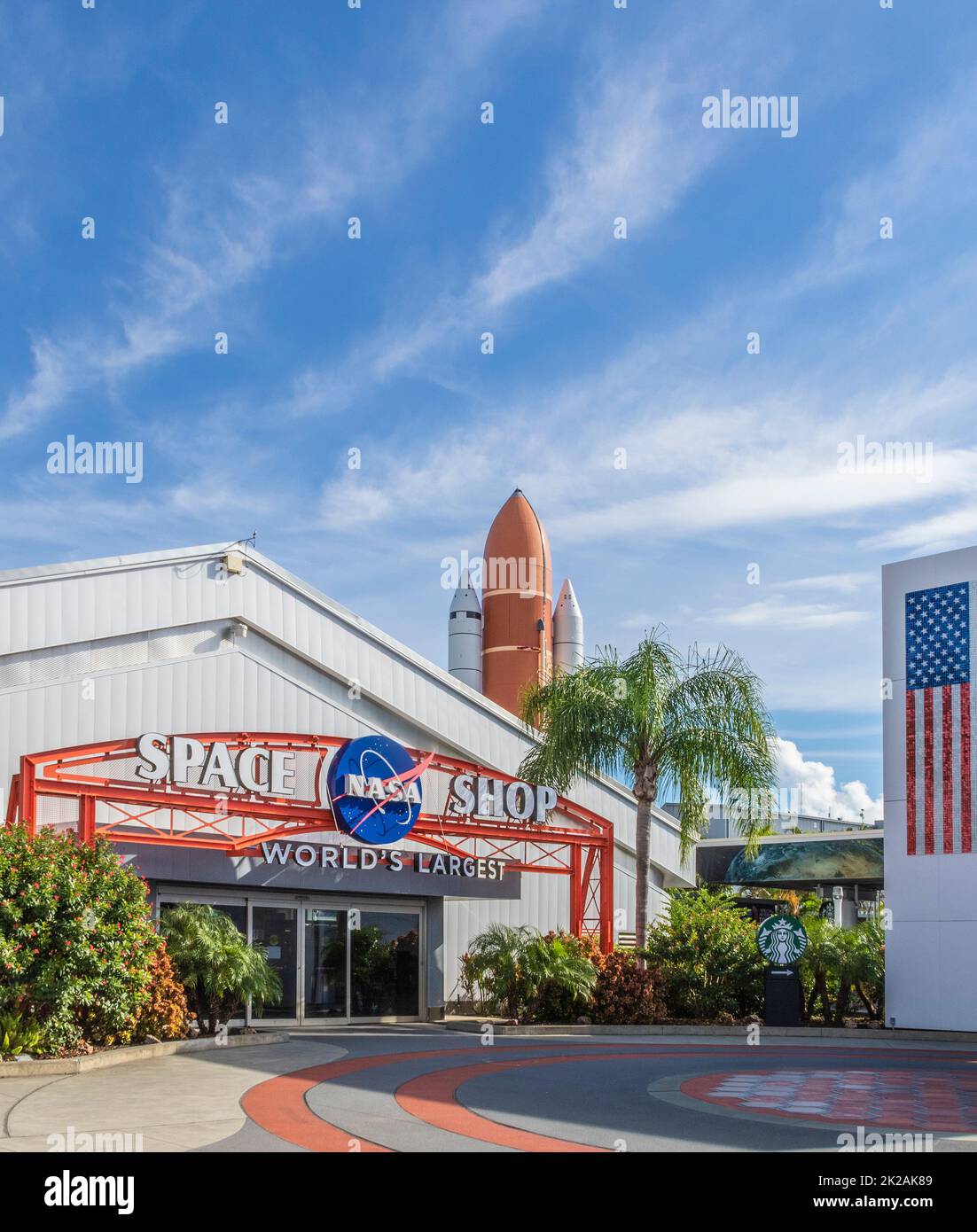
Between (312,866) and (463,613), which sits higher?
(463,613)

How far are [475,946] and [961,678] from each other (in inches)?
445

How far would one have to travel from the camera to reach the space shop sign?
24672mm

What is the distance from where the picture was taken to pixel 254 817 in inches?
917

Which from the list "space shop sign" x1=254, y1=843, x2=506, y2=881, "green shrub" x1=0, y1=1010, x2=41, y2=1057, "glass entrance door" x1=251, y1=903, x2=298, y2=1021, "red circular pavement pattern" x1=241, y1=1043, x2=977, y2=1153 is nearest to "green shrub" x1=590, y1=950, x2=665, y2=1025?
"space shop sign" x1=254, y1=843, x2=506, y2=881

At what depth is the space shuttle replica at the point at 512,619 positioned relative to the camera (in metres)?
52.6

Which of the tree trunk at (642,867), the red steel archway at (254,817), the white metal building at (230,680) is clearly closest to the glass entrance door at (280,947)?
the white metal building at (230,680)

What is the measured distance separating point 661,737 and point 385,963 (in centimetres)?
766

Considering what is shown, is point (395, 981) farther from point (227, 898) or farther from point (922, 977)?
point (922, 977)

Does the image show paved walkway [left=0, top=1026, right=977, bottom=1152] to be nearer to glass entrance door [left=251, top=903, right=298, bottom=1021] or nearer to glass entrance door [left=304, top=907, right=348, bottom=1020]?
glass entrance door [left=251, top=903, right=298, bottom=1021]

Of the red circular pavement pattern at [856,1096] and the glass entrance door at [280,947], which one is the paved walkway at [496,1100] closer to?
the red circular pavement pattern at [856,1096]

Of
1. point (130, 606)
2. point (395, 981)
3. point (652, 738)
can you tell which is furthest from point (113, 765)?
point (652, 738)

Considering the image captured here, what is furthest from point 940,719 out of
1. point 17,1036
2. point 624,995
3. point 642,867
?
point 17,1036

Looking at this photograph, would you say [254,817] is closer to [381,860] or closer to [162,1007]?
[381,860]
